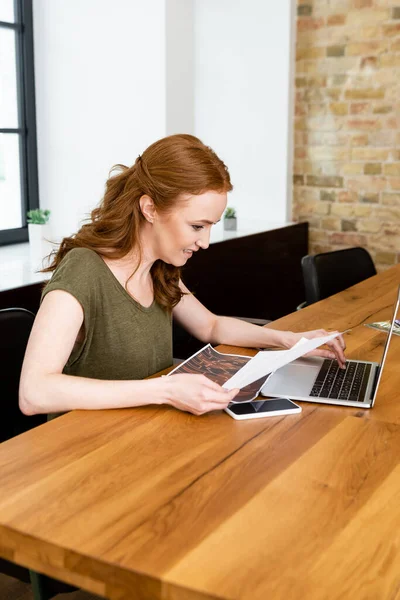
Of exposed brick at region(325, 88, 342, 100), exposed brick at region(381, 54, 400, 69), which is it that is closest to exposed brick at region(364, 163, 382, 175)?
exposed brick at region(325, 88, 342, 100)

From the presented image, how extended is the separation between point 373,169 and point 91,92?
163 centimetres

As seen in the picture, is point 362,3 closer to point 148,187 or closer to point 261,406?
point 148,187

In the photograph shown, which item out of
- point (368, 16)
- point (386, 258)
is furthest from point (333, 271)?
point (368, 16)

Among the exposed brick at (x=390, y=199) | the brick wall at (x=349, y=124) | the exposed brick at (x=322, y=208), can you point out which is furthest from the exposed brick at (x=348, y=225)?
the exposed brick at (x=390, y=199)

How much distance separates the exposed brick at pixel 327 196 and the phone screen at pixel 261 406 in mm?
2908

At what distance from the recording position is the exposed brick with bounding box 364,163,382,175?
4.24m

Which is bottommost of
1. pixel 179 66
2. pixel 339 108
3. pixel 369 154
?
pixel 369 154

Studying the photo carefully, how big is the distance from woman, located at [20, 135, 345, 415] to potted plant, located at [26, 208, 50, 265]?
150 cm

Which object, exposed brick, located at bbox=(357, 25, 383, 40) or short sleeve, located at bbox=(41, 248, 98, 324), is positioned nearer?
short sleeve, located at bbox=(41, 248, 98, 324)

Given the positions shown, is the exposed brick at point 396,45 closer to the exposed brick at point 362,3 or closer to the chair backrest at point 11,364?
the exposed brick at point 362,3

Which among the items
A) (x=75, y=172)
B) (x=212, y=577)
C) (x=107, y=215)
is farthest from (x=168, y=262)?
(x=75, y=172)

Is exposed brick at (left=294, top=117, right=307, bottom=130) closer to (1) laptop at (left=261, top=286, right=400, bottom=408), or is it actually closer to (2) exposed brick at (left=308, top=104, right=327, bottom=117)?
(2) exposed brick at (left=308, top=104, right=327, bottom=117)

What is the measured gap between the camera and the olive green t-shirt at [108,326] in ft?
5.91

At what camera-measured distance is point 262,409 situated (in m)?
1.62
